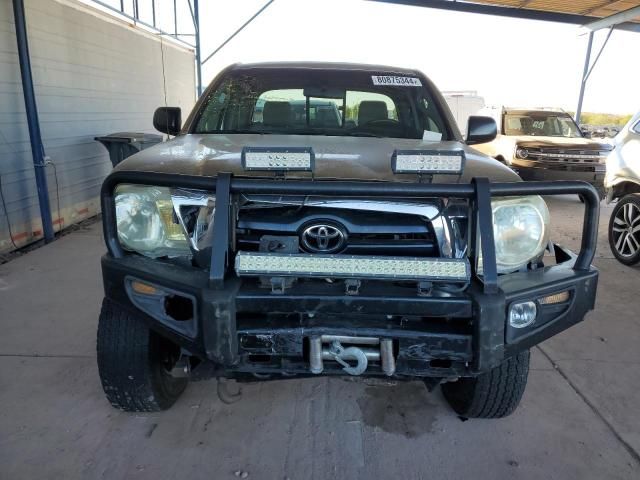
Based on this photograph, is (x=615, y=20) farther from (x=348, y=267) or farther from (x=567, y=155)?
(x=348, y=267)

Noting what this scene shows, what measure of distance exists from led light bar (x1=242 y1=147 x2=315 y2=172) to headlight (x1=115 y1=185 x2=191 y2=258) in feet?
1.53

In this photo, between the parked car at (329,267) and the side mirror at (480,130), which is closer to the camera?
the parked car at (329,267)

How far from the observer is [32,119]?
5676mm

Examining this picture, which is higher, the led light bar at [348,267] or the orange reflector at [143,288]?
the led light bar at [348,267]

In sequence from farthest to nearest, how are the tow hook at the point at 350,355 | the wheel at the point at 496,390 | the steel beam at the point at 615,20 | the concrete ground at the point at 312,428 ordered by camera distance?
the steel beam at the point at 615,20 < the wheel at the point at 496,390 < the concrete ground at the point at 312,428 < the tow hook at the point at 350,355

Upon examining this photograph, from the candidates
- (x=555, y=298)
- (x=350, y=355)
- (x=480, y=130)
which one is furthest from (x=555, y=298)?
(x=480, y=130)

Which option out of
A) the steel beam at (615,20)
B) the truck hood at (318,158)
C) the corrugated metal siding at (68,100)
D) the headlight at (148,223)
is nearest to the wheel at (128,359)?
the headlight at (148,223)

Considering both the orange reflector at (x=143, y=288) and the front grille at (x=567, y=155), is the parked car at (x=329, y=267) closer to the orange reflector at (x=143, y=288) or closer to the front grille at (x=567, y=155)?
the orange reflector at (x=143, y=288)

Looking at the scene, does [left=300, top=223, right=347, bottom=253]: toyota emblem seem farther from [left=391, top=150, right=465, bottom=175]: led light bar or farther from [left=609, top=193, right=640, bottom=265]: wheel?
[left=609, top=193, right=640, bottom=265]: wheel

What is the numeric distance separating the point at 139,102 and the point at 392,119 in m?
7.36

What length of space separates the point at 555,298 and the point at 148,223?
174cm

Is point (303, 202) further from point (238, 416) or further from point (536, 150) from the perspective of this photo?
point (536, 150)

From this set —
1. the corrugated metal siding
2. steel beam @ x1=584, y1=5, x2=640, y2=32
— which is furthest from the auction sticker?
steel beam @ x1=584, y1=5, x2=640, y2=32

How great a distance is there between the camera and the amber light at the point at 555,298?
2.11 meters
